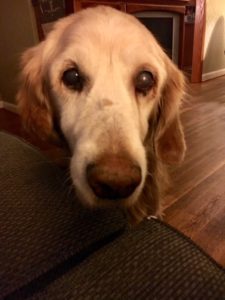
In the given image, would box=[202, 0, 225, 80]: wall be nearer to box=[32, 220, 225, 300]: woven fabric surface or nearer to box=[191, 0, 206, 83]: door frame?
box=[191, 0, 206, 83]: door frame

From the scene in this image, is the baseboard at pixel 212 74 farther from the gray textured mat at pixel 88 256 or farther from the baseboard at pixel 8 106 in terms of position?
the gray textured mat at pixel 88 256

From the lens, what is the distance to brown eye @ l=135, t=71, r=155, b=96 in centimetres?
98

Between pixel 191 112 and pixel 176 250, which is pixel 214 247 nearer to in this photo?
pixel 176 250

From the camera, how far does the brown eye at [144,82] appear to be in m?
0.98

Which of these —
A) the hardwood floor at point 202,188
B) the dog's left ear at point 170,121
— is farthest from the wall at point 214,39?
the dog's left ear at point 170,121

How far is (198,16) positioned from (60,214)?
464 centimetres

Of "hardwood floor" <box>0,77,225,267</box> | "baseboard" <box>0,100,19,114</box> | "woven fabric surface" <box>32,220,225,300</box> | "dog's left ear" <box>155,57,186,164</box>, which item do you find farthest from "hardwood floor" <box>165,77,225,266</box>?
"baseboard" <box>0,100,19,114</box>

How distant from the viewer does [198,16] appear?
452 cm

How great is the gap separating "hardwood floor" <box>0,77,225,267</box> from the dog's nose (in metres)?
0.68

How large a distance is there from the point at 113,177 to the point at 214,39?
210 inches

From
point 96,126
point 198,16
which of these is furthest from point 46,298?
point 198,16

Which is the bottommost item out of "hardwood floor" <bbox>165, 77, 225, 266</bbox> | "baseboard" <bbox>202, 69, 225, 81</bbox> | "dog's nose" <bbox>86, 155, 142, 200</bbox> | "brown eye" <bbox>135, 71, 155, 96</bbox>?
"baseboard" <bbox>202, 69, 225, 81</bbox>

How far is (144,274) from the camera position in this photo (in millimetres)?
417

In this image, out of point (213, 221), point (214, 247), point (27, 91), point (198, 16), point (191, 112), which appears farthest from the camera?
point (198, 16)
